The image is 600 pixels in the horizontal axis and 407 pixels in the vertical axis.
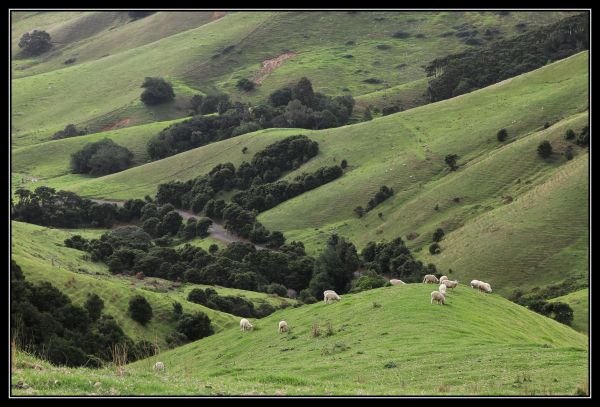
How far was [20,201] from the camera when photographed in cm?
12594

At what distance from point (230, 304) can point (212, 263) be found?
18576 mm

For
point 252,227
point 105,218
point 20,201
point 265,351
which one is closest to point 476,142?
point 252,227

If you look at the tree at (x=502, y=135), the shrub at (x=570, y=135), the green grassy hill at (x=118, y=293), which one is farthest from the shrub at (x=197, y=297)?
the tree at (x=502, y=135)

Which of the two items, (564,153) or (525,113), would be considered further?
(525,113)

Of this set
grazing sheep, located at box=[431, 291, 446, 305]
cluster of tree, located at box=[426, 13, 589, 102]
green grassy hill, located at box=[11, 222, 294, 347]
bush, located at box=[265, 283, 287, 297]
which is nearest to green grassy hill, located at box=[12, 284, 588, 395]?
grazing sheep, located at box=[431, 291, 446, 305]

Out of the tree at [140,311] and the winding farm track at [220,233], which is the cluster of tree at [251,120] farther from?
the tree at [140,311]

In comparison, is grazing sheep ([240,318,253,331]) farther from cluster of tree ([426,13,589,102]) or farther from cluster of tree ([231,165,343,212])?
cluster of tree ([426,13,589,102])

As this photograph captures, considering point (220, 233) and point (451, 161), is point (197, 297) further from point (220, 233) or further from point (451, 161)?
point (451, 161)

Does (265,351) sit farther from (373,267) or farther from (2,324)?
(373,267)

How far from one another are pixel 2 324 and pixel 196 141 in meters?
150

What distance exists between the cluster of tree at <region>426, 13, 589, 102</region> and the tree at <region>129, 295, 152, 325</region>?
118m

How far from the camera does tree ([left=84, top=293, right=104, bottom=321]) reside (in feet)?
203

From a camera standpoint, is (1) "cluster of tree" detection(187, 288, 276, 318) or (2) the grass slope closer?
(2) the grass slope

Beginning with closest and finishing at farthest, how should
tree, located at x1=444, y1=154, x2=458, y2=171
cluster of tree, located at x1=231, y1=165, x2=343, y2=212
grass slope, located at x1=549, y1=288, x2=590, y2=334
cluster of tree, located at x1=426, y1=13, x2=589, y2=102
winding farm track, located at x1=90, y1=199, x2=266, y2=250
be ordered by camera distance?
grass slope, located at x1=549, y1=288, x2=590, y2=334 < tree, located at x1=444, y1=154, x2=458, y2=171 < winding farm track, located at x1=90, y1=199, x2=266, y2=250 < cluster of tree, located at x1=231, y1=165, x2=343, y2=212 < cluster of tree, located at x1=426, y1=13, x2=589, y2=102
